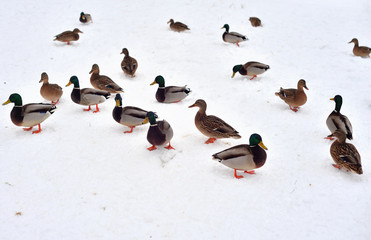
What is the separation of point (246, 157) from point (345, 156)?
63.3 inches

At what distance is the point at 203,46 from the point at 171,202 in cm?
703

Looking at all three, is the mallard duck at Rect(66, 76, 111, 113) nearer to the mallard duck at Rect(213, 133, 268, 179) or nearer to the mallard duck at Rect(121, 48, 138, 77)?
the mallard duck at Rect(121, 48, 138, 77)

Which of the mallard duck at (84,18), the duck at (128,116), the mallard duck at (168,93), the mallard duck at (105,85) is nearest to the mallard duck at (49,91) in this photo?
the mallard duck at (105,85)

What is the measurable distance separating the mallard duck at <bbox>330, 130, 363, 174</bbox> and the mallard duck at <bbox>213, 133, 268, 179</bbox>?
1.23 metres

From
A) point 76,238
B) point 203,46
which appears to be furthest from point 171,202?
point 203,46

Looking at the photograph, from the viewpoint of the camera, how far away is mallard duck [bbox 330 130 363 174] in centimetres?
518

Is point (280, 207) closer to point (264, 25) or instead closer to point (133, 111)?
point (133, 111)

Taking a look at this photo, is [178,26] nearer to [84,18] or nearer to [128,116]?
[84,18]

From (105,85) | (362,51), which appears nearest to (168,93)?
(105,85)

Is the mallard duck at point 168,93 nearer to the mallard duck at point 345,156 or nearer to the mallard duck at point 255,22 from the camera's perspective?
the mallard duck at point 345,156

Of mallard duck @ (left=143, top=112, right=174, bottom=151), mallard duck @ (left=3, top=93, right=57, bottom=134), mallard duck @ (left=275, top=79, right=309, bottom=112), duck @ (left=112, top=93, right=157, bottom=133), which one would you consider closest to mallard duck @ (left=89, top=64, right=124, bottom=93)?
duck @ (left=112, top=93, right=157, bottom=133)

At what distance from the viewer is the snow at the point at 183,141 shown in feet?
14.5

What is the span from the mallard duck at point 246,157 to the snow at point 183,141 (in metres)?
0.27

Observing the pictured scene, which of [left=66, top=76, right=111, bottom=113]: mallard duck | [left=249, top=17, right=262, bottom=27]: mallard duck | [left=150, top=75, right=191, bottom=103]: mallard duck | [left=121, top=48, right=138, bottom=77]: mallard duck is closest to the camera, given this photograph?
[left=66, top=76, right=111, bottom=113]: mallard duck
